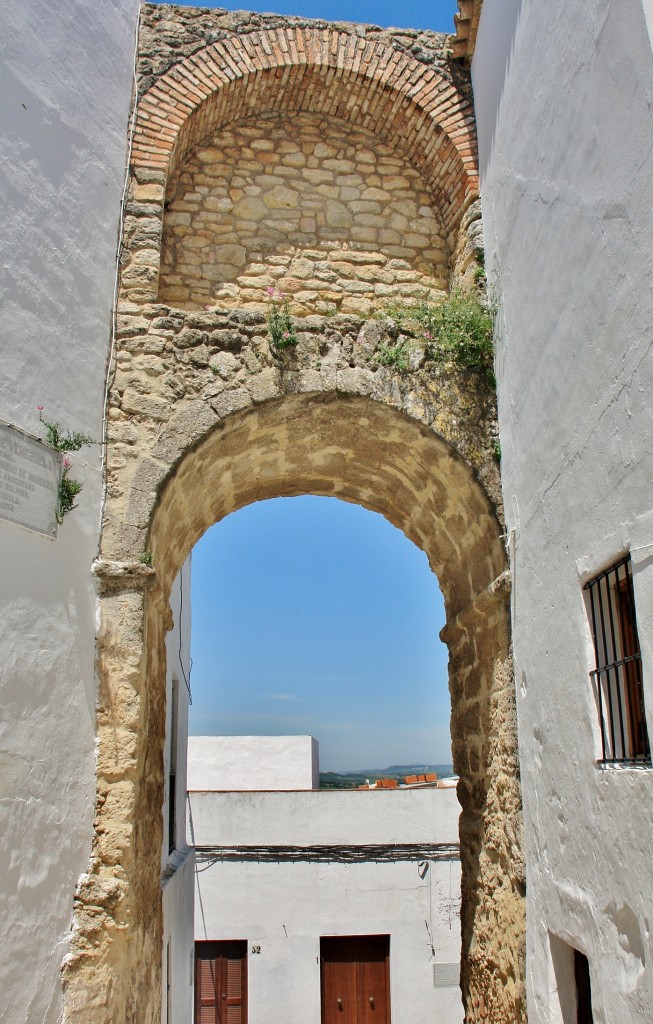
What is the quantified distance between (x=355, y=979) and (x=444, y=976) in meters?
1.26

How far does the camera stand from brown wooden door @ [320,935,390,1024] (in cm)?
1166

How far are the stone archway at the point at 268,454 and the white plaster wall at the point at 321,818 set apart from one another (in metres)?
8.04

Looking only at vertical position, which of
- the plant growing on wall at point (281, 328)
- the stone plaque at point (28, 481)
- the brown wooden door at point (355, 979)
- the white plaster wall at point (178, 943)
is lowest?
the brown wooden door at point (355, 979)

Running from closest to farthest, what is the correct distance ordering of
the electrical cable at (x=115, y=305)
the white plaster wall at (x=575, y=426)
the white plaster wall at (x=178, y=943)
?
the white plaster wall at (x=575, y=426) → the electrical cable at (x=115, y=305) → the white plaster wall at (x=178, y=943)

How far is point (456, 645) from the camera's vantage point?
5.81m

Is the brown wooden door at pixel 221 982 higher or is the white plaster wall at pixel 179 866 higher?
the white plaster wall at pixel 179 866

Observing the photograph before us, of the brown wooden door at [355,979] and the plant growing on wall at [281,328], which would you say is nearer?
the plant growing on wall at [281,328]

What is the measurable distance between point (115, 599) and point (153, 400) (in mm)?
1178

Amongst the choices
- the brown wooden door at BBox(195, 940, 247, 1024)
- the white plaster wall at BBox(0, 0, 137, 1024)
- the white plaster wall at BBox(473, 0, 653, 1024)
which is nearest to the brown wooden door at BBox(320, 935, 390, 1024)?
the brown wooden door at BBox(195, 940, 247, 1024)

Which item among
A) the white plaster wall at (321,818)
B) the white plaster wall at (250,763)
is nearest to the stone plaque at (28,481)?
the white plaster wall at (321,818)

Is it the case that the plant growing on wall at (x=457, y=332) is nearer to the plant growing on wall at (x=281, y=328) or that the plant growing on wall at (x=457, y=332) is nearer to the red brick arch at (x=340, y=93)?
the plant growing on wall at (x=281, y=328)

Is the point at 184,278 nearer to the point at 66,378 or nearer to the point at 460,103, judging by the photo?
the point at 66,378

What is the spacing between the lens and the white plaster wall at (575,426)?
2.97 m

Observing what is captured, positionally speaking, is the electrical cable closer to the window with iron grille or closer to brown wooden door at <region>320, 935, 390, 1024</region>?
the window with iron grille
